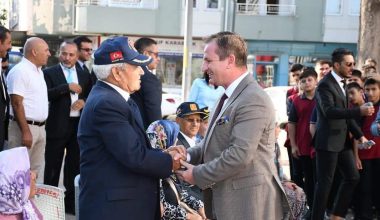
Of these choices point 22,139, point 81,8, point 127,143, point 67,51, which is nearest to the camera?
point 127,143

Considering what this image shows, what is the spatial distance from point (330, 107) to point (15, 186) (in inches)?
152

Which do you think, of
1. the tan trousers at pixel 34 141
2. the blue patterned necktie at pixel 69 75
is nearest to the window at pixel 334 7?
the blue patterned necktie at pixel 69 75

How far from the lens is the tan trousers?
21.2 feet

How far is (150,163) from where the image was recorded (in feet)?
11.5

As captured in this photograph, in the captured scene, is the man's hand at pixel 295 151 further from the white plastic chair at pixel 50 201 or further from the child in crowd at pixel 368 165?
the white plastic chair at pixel 50 201

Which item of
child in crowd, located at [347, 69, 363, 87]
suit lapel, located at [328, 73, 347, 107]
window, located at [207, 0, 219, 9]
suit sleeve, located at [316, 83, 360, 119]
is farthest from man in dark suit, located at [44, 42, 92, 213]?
window, located at [207, 0, 219, 9]

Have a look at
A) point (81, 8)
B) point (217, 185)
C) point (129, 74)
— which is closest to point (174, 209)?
point (217, 185)

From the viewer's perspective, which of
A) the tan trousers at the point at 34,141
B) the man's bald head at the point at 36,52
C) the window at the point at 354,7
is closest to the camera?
the tan trousers at the point at 34,141

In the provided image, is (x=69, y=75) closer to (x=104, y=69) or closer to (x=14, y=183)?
(x=104, y=69)

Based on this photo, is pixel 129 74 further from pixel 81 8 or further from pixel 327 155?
pixel 81 8

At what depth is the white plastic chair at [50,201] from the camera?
3.72 meters

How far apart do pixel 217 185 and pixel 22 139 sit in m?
3.28

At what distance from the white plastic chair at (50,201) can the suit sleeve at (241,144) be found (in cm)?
90

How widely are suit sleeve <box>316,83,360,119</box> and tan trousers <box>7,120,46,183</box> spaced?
300cm
